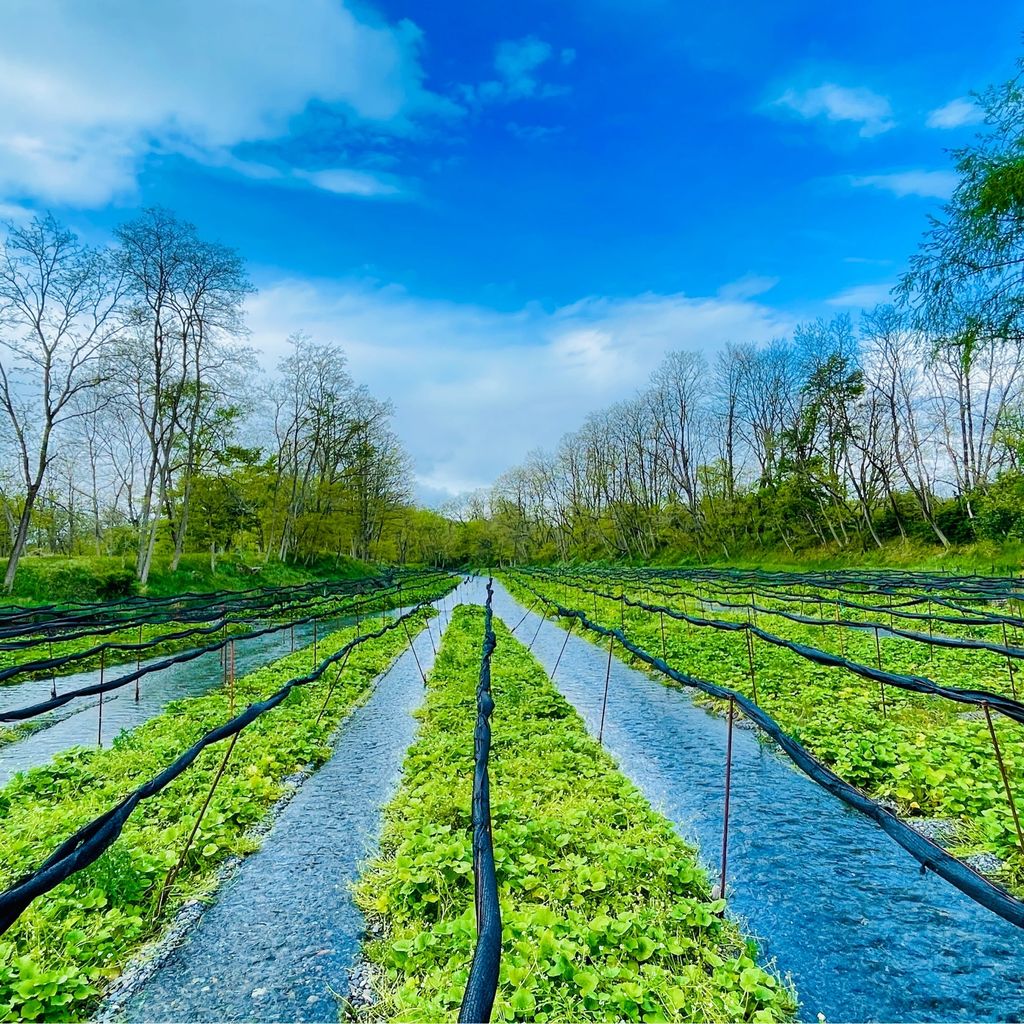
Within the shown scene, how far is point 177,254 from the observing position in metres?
21.7

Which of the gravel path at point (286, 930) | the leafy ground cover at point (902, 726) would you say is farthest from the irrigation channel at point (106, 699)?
the leafy ground cover at point (902, 726)

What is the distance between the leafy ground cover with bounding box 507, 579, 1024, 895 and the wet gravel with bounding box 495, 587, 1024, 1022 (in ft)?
1.43

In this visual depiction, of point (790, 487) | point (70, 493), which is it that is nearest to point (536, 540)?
point (790, 487)

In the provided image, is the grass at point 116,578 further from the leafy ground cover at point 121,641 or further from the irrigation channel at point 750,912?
the irrigation channel at point 750,912

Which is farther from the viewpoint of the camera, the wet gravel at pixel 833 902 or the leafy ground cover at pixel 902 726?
the leafy ground cover at pixel 902 726

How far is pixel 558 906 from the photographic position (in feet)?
10.9

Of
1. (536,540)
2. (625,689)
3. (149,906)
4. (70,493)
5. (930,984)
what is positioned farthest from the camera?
(536,540)

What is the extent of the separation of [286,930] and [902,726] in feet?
20.4

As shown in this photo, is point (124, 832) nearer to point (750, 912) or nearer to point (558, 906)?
point (558, 906)

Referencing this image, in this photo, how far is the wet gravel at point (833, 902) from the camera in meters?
2.79

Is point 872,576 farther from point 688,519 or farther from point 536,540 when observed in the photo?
point 536,540

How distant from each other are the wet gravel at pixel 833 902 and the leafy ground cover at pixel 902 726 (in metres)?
0.43

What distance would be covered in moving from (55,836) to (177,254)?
933 inches

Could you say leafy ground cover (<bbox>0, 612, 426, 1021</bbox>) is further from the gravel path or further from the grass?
the grass
